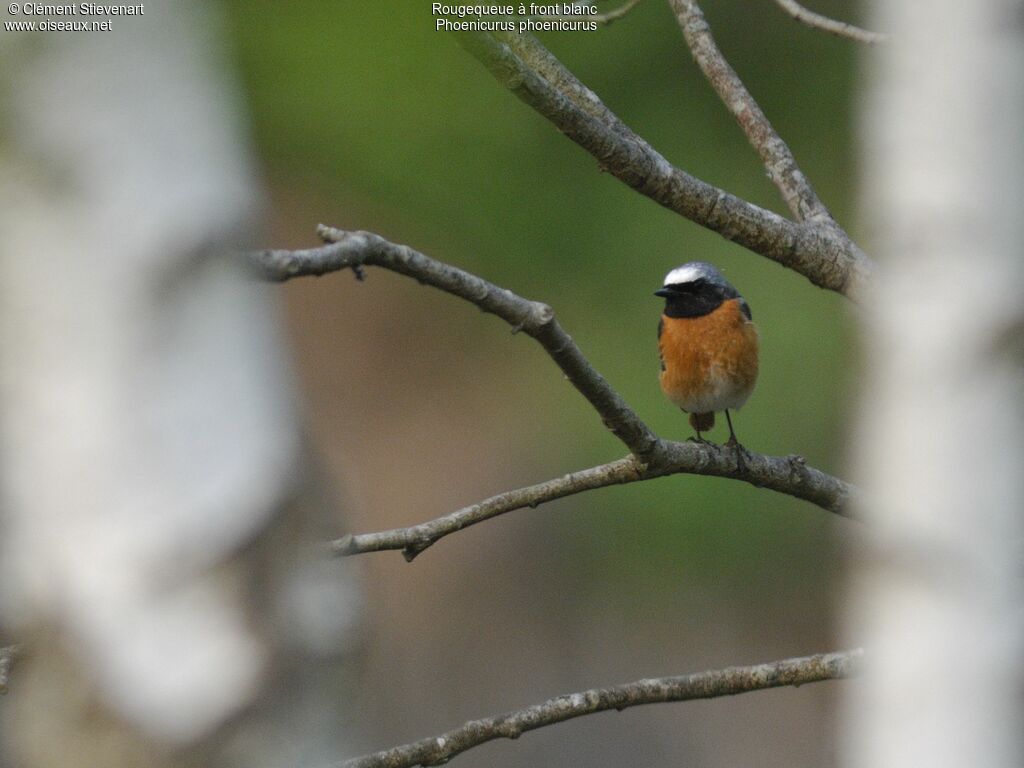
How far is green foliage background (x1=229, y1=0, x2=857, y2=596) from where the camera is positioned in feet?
21.5

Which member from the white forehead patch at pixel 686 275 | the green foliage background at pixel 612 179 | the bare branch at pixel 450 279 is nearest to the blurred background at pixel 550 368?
the green foliage background at pixel 612 179

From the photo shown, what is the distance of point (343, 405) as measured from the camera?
8055 millimetres

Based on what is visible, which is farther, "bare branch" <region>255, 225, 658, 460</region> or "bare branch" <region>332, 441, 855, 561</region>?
"bare branch" <region>332, 441, 855, 561</region>

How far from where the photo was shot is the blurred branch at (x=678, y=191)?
7.07ft

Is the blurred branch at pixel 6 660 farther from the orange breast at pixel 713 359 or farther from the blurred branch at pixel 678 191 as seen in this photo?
the orange breast at pixel 713 359

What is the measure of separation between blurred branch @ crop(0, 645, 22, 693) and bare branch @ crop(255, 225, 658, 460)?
1.34 ft

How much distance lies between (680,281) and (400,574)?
4.26m

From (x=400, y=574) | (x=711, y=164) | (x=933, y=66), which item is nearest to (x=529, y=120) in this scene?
(x=711, y=164)

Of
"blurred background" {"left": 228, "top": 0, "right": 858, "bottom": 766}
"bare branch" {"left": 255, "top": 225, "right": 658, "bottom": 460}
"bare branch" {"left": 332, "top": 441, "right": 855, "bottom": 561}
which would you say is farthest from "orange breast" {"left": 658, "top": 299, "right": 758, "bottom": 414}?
"blurred background" {"left": 228, "top": 0, "right": 858, "bottom": 766}

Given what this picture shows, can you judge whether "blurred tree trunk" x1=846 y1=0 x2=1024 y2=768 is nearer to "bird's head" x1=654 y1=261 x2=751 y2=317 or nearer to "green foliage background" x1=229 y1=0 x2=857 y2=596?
"bird's head" x1=654 y1=261 x2=751 y2=317

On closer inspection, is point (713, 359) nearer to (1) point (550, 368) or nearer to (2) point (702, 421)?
(2) point (702, 421)

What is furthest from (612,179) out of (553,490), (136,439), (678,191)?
(136,439)

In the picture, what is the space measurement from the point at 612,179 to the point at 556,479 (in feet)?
17.4

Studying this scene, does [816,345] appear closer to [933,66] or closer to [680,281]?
[680,281]
